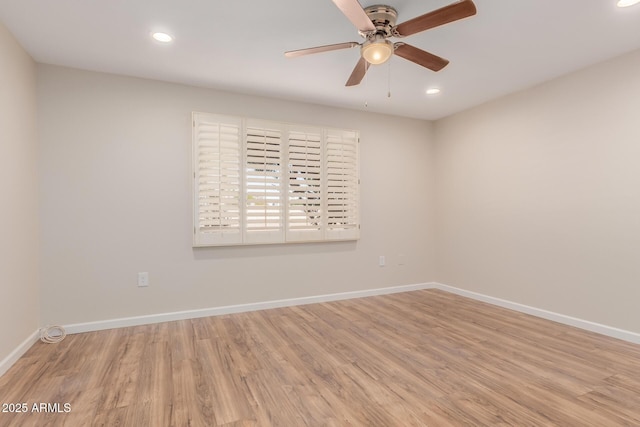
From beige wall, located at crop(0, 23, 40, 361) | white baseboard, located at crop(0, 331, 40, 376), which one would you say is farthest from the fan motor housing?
white baseboard, located at crop(0, 331, 40, 376)

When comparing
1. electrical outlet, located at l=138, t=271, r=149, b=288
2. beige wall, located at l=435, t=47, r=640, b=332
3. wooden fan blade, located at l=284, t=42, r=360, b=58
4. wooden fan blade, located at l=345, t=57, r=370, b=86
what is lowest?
electrical outlet, located at l=138, t=271, r=149, b=288

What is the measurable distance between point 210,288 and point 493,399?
9.01 ft

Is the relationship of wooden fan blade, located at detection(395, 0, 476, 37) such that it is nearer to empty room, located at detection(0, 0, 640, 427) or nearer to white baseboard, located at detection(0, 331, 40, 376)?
empty room, located at detection(0, 0, 640, 427)

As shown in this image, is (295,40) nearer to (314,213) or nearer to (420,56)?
(420,56)

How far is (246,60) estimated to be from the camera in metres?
2.90

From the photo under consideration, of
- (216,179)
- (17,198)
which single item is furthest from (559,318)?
(17,198)

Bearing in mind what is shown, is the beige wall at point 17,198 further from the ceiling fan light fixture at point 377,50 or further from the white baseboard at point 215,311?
the ceiling fan light fixture at point 377,50

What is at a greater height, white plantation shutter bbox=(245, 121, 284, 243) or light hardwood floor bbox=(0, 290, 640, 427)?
white plantation shutter bbox=(245, 121, 284, 243)

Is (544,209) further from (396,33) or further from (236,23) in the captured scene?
(236,23)

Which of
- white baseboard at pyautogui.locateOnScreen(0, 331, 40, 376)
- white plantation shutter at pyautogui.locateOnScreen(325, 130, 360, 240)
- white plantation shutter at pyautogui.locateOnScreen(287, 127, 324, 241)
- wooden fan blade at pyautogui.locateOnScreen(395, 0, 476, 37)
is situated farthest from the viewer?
white plantation shutter at pyautogui.locateOnScreen(325, 130, 360, 240)

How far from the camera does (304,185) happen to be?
13.1ft

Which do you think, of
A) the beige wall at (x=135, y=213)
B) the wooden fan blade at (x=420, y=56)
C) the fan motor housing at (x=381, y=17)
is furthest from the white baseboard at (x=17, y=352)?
the wooden fan blade at (x=420, y=56)

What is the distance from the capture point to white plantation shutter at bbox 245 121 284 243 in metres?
3.69

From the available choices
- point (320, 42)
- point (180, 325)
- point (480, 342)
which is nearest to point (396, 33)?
point (320, 42)
